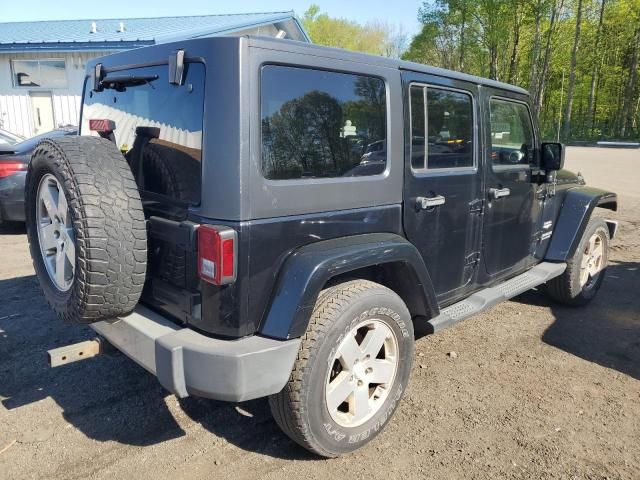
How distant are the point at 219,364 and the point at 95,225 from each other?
798 mm

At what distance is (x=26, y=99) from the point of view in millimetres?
14461

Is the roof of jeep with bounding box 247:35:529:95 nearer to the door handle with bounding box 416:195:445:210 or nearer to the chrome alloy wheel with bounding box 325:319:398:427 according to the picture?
the door handle with bounding box 416:195:445:210

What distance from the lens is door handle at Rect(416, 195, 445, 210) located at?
118 inches

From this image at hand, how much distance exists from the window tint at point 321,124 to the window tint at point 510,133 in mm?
1332

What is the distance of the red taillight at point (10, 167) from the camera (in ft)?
23.3

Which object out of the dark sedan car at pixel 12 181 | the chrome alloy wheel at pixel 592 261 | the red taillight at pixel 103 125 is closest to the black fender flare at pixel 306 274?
the red taillight at pixel 103 125

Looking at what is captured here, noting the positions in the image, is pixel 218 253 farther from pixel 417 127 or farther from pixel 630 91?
pixel 630 91

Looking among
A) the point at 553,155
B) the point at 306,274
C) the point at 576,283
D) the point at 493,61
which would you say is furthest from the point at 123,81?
the point at 493,61

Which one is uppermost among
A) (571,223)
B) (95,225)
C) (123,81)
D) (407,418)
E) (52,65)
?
(52,65)

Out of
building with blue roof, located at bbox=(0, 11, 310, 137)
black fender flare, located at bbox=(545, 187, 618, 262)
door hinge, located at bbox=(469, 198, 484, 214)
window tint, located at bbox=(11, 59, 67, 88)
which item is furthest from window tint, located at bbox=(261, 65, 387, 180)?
window tint, located at bbox=(11, 59, 67, 88)

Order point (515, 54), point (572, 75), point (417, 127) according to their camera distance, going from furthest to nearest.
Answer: point (515, 54), point (572, 75), point (417, 127)

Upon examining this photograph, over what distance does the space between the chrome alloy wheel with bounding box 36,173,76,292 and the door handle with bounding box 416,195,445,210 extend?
1.85m

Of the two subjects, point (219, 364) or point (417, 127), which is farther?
point (417, 127)

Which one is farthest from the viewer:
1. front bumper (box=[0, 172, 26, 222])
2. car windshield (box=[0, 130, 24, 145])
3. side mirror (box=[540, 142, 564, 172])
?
car windshield (box=[0, 130, 24, 145])
